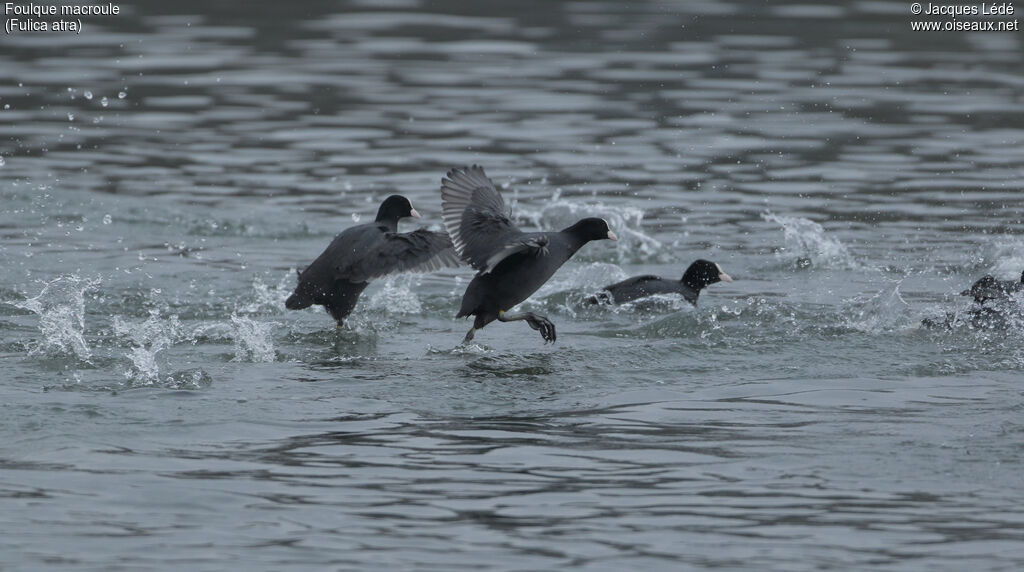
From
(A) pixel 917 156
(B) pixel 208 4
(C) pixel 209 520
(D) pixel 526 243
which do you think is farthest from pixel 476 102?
(C) pixel 209 520

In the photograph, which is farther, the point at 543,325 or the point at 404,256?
the point at 404,256

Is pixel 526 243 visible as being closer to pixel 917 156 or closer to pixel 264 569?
pixel 264 569

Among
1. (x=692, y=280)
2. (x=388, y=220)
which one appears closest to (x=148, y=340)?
(x=388, y=220)

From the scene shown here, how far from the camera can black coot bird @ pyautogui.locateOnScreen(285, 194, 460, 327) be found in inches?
322

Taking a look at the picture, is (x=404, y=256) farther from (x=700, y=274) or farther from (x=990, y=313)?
(x=990, y=313)

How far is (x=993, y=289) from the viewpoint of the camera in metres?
8.23

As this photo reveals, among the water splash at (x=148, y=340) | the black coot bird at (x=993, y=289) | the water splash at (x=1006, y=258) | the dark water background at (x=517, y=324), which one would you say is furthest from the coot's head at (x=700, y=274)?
the water splash at (x=148, y=340)

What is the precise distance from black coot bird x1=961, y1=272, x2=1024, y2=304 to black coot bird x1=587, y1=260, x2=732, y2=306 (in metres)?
1.51

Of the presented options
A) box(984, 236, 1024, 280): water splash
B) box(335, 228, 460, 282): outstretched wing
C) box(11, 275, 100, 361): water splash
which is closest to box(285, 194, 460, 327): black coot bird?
box(335, 228, 460, 282): outstretched wing

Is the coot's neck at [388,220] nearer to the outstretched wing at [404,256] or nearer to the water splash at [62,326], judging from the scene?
the outstretched wing at [404,256]

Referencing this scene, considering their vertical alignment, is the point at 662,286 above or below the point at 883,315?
above

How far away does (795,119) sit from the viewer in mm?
15203

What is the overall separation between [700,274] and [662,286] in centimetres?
40

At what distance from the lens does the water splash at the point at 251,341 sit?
7.47 metres
